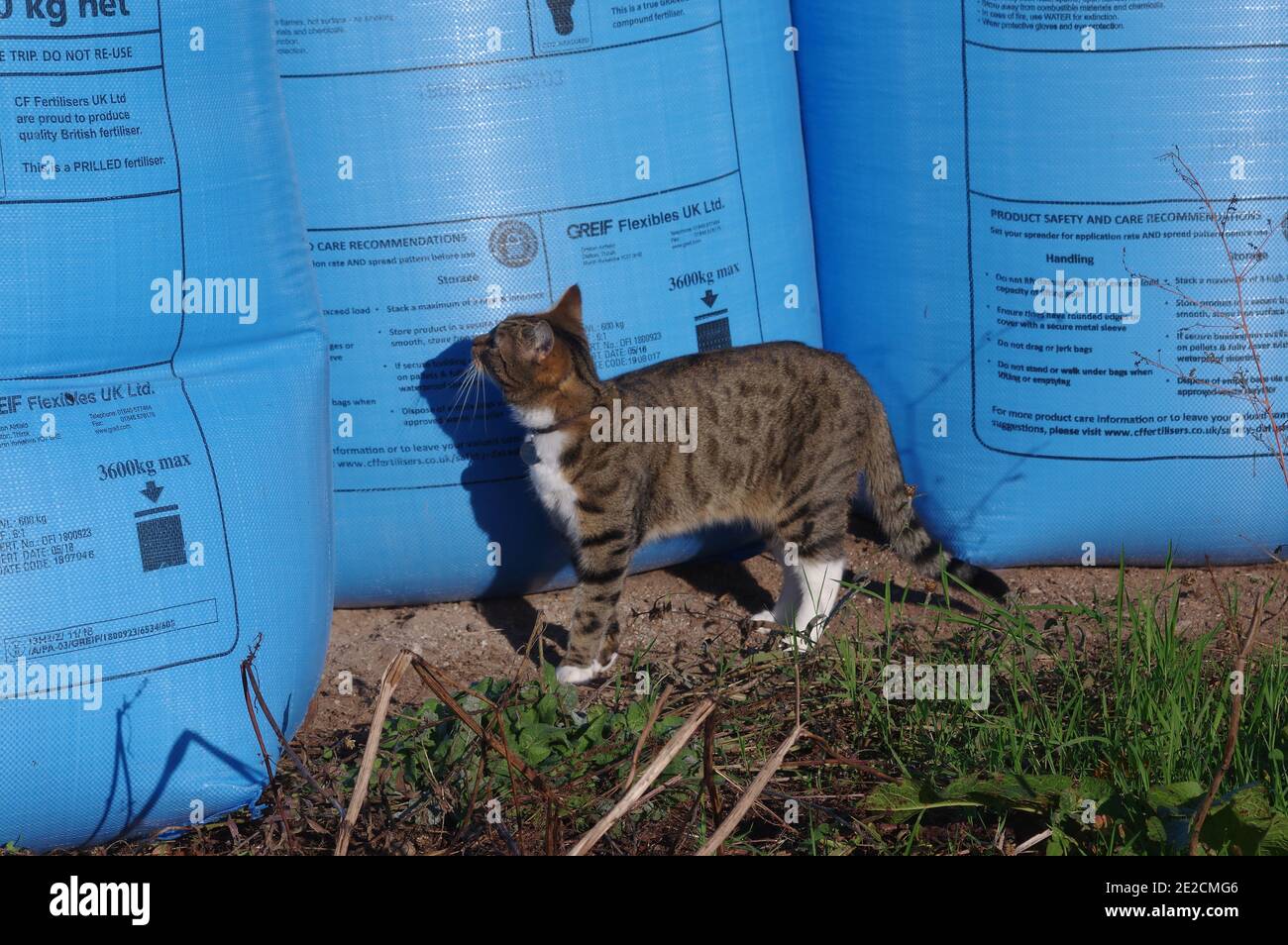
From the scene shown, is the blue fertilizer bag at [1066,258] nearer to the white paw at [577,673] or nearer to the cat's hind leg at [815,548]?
the cat's hind leg at [815,548]

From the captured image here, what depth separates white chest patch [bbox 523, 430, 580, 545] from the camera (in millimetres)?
3053

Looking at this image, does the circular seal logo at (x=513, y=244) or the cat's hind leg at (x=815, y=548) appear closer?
the circular seal logo at (x=513, y=244)

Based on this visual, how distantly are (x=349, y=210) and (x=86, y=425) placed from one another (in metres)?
0.79

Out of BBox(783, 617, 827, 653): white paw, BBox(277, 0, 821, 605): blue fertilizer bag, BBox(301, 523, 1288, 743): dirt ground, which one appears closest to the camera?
BBox(783, 617, 827, 653): white paw

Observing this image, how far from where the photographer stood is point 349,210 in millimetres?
2984

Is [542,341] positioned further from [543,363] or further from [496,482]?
[496,482]

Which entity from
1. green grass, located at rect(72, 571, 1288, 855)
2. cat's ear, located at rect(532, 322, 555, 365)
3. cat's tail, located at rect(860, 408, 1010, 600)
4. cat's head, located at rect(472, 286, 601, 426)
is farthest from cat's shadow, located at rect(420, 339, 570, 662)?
cat's tail, located at rect(860, 408, 1010, 600)

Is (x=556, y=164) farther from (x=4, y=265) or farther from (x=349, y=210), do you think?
(x=4, y=265)

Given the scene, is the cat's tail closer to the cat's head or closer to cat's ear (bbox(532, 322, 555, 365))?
the cat's head

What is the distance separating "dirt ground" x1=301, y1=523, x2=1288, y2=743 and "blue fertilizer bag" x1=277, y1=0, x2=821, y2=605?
0.29 feet

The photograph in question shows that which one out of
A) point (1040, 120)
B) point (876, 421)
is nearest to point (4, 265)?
point (876, 421)

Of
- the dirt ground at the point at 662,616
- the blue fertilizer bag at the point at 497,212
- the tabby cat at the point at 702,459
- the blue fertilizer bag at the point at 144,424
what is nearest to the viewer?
the blue fertilizer bag at the point at 144,424

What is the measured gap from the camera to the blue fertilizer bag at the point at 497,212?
2.93 meters

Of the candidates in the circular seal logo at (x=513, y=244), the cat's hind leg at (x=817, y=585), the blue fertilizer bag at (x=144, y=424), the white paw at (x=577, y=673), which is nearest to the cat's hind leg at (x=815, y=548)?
the cat's hind leg at (x=817, y=585)
